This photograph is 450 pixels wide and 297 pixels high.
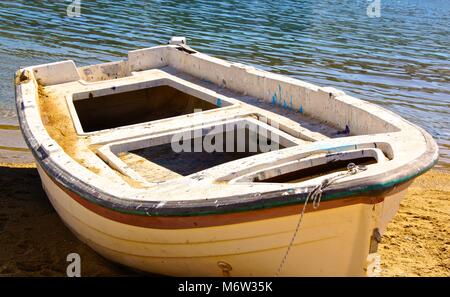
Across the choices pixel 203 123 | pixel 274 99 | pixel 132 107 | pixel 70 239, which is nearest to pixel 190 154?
pixel 203 123

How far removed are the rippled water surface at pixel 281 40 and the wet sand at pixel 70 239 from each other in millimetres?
2152

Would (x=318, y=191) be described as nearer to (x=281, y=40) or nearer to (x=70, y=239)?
(x=70, y=239)

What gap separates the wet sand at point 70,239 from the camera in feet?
16.7

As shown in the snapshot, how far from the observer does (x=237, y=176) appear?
4293 millimetres

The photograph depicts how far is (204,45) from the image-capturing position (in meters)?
14.5

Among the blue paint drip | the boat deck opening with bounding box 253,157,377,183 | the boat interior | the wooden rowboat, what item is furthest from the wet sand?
the blue paint drip

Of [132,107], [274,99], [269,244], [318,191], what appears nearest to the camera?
[318,191]

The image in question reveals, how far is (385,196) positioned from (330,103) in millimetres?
2105

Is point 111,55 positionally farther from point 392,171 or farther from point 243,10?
point 392,171

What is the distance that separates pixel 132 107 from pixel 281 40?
8838 mm

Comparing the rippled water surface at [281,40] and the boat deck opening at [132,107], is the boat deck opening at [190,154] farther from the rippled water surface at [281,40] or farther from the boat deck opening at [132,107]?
the rippled water surface at [281,40]

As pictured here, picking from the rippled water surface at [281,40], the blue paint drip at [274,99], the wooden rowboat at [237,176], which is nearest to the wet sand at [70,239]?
the wooden rowboat at [237,176]

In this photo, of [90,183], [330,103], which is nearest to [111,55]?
[330,103]

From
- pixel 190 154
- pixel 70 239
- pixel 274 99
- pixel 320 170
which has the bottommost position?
pixel 70 239
